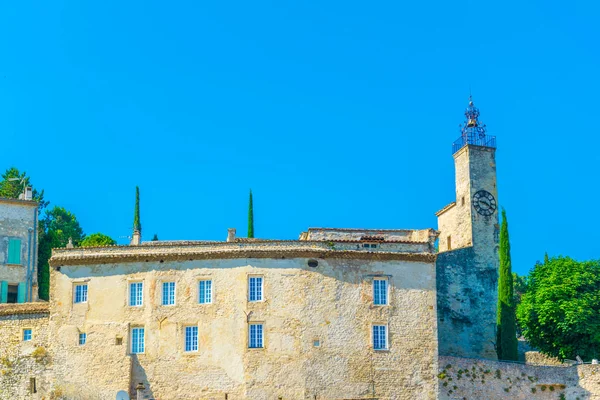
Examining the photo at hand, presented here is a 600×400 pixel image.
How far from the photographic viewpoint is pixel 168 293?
5469 centimetres

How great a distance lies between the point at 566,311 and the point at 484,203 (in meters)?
11.4

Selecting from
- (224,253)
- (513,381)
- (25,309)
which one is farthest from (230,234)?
(513,381)

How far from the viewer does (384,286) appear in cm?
5475

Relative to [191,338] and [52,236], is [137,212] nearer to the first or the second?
[52,236]

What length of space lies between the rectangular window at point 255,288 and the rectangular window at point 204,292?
2.39 metres

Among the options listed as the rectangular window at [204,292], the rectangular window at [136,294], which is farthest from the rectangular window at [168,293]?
the rectangular window at [204,292]

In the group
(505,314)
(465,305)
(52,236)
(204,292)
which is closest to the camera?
(204,292)

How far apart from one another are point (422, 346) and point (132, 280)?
57.8ft

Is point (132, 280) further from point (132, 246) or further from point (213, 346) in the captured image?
point (213, 346)

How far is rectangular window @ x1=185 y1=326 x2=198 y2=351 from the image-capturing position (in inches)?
2121

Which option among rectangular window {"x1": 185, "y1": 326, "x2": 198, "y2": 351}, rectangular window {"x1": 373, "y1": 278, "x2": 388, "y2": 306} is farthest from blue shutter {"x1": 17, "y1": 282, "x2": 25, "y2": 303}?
rectangular window {"x1": 373, "y1": 278, "x2": 388, "y2": 306}

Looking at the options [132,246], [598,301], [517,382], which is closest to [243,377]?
[132,246]

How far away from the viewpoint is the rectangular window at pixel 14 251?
213ft

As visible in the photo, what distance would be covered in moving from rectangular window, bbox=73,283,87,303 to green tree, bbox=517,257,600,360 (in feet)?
95.1
